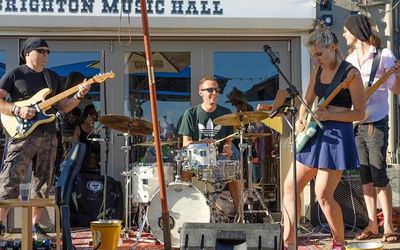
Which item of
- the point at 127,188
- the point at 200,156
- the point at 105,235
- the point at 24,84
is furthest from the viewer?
the point at 127,188

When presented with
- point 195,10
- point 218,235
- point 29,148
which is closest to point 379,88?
point 195,10

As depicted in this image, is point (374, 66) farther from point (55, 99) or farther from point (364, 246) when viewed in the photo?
point (55, 99)

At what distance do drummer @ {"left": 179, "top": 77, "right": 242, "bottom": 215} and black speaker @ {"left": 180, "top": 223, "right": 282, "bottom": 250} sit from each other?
2438 mm

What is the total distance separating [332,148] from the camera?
430 cm

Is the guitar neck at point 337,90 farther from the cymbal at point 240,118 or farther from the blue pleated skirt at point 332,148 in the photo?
the cymbal at point 240,118

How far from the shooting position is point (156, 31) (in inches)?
256

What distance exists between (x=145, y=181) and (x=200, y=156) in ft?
1.86

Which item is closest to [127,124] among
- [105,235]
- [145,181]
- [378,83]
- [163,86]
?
[145,181]

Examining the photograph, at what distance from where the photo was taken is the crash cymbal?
18.1 feet

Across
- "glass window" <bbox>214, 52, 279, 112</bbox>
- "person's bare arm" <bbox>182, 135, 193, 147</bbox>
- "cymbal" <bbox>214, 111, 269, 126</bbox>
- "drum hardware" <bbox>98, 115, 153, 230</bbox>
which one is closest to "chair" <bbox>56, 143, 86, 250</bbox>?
"drum hardware" <bbox>98, 115, 153, 230</bbox>

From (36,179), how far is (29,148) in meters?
0.28

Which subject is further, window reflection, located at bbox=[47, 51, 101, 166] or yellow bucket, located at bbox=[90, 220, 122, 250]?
window reflection, located at bbox=[47, 51, 101, 166]

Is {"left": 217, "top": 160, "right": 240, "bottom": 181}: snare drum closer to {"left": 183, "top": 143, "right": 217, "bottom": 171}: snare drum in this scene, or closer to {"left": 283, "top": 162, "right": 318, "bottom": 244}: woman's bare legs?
{"left": 183, "top": 143, "right": 217, "bottom": 171}: snare drum

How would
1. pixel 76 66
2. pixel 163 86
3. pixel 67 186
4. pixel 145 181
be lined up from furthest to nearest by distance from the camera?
pixel 163 86 → pixel 76 66 → pixel 145 181 → pixel 67 186
